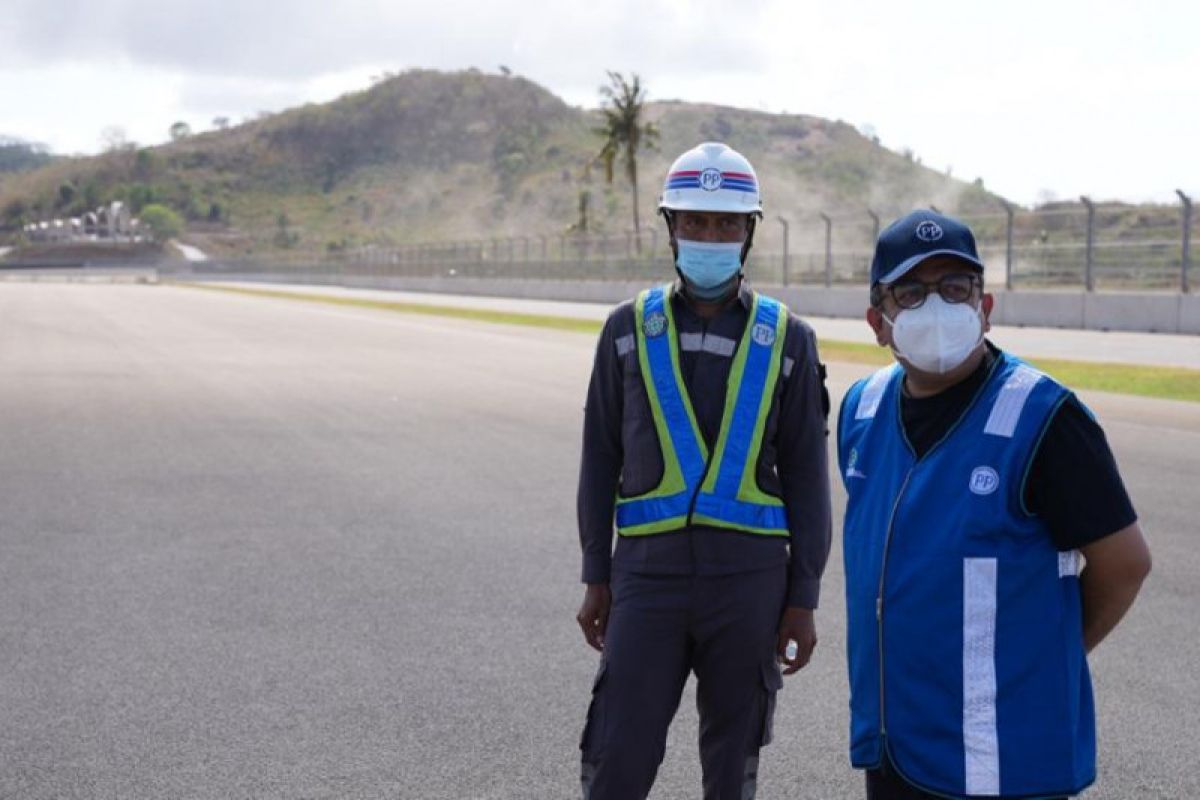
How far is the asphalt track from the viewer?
16.0 ft

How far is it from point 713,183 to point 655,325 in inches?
15.1

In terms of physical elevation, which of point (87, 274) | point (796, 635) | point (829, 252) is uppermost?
point (829, 252)

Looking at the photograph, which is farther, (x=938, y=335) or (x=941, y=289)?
(x=941, y=289)

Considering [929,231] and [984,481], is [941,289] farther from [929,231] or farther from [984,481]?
[984,481]

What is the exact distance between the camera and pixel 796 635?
3496mm

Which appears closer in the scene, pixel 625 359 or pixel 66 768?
pixel 625 359

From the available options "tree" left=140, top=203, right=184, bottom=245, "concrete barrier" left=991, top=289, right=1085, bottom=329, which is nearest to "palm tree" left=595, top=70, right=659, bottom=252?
"concrete barrier" left=991, top=289, right=1085, bottom=329

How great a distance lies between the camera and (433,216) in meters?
181

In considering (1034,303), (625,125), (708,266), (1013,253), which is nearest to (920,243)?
(708,266)

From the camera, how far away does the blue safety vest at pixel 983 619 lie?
264cm

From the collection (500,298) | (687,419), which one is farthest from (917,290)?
(500,298)

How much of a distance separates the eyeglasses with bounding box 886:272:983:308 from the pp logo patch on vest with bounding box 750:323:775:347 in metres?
0.55

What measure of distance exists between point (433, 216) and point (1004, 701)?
595 ft

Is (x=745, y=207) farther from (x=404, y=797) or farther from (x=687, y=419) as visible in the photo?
(x=404, y=797)
